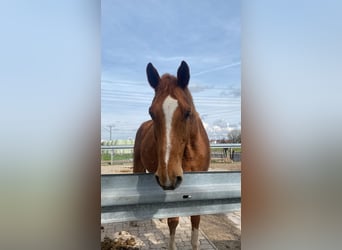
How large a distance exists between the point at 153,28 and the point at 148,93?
26cm

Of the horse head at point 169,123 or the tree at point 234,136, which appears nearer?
the horse head at point 169,123

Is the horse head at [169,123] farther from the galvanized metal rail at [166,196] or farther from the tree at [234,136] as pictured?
the tree at [234,136]

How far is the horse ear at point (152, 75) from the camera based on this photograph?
36.0 inches

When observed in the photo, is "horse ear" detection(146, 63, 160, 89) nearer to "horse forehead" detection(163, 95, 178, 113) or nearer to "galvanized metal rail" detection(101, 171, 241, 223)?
"horse forehead" detection(163, 95, 178, 113)

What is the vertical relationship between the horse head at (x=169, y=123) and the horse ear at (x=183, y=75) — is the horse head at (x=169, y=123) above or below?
below

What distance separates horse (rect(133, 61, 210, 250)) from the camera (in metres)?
0.88

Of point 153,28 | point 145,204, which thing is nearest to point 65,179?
point 145,204

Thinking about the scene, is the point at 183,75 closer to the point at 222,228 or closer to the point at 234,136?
the point at 234,136

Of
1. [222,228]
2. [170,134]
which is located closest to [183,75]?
[170,134]

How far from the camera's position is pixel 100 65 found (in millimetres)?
876

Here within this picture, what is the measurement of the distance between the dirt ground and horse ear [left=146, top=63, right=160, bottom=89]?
411mm

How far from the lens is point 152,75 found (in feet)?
3.00

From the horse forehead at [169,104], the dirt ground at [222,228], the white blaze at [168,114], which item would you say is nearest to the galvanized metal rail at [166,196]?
the dirt ground at [222,228]

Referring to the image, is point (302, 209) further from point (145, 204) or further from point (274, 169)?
point (145, 204)
